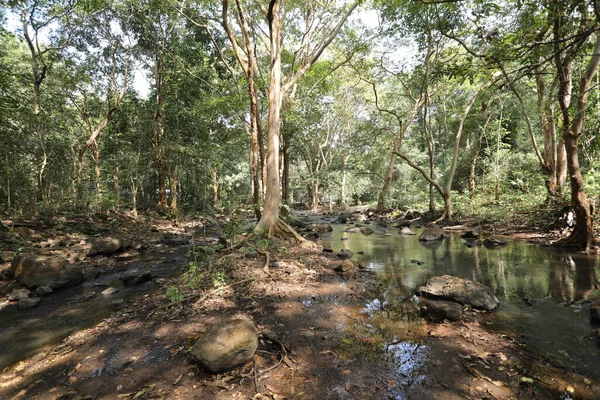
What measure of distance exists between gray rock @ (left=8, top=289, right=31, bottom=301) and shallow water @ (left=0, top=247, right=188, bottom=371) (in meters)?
0.37

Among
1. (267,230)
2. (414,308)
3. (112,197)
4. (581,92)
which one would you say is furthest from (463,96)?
(112,197)

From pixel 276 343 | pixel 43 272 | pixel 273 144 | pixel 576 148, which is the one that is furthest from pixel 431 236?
pixel 43 272

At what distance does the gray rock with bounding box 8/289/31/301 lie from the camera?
6.54 metres

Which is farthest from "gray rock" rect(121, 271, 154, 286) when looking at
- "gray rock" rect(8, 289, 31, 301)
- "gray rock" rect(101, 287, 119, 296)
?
"gray rock" rect(8, 289, 31, 301)

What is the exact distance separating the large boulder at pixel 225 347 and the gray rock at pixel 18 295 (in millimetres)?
6101

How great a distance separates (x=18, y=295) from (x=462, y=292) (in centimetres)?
954

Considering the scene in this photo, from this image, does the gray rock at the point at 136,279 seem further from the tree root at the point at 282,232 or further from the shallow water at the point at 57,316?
the tree root at the point at 282,232

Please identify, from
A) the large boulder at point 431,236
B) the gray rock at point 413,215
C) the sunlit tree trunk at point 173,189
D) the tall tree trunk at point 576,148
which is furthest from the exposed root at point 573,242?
the sunlit tree trunk at point 173,189

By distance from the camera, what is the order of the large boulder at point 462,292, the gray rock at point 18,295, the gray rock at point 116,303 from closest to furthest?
1. the large boulder at point 462,292
2. the gray rock at point 116,303
3. the gray rock at point 18,295

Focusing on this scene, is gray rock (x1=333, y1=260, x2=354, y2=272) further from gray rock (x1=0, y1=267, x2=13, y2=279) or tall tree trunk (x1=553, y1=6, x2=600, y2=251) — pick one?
gray rock (x1=0, y1=267, x2=13, y2=279)

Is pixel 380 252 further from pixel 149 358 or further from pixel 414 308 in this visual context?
pixel 149 358

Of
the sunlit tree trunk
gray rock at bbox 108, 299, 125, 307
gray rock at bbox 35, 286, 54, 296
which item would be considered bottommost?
gray rock at bbox 108, 299, 125, 307

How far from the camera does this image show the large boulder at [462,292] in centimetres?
510

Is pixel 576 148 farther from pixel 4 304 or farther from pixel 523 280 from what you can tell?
pixel 4 304
